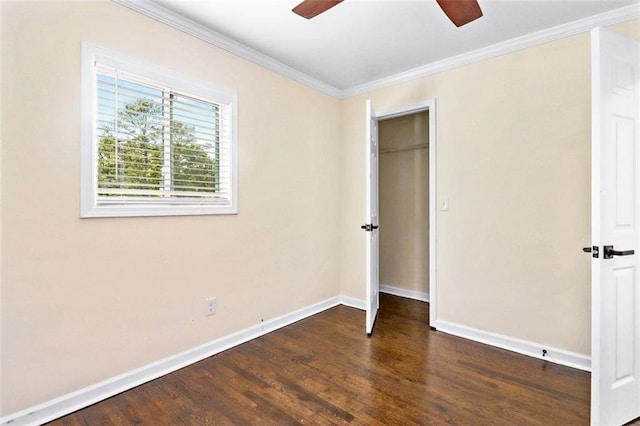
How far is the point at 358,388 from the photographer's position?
80.4 inches

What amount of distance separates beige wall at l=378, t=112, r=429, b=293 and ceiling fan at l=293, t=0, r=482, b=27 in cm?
213

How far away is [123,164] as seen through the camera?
81.2 inches

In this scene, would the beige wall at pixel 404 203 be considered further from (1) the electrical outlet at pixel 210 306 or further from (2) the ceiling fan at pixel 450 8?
(1) the electrical outlet at pixel 210 306

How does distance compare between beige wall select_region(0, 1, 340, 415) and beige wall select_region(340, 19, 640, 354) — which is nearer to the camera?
beige wall select_region(0, 1, 340, 415)

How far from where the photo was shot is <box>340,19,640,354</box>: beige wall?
232 cm

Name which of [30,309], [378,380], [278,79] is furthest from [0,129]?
[378,380]

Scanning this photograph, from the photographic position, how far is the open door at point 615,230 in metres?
1.60

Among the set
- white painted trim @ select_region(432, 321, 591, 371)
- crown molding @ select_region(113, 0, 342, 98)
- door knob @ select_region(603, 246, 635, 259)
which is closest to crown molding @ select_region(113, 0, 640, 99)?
crown molding @ select_region(113, 0, 342, 98)

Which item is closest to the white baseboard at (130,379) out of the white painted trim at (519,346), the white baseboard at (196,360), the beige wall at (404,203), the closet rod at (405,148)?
the white baseboard at (196,360)

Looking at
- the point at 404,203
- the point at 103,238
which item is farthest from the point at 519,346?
the point at 103,238

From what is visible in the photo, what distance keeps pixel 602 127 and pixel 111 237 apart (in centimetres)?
276

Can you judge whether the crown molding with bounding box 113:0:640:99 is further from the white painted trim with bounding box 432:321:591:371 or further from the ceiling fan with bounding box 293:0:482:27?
the white painted trim with bounding box 432:321:591:371

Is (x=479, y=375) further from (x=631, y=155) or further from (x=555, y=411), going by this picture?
(x=631, y=155)

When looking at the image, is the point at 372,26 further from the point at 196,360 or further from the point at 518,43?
the point at 196,360
